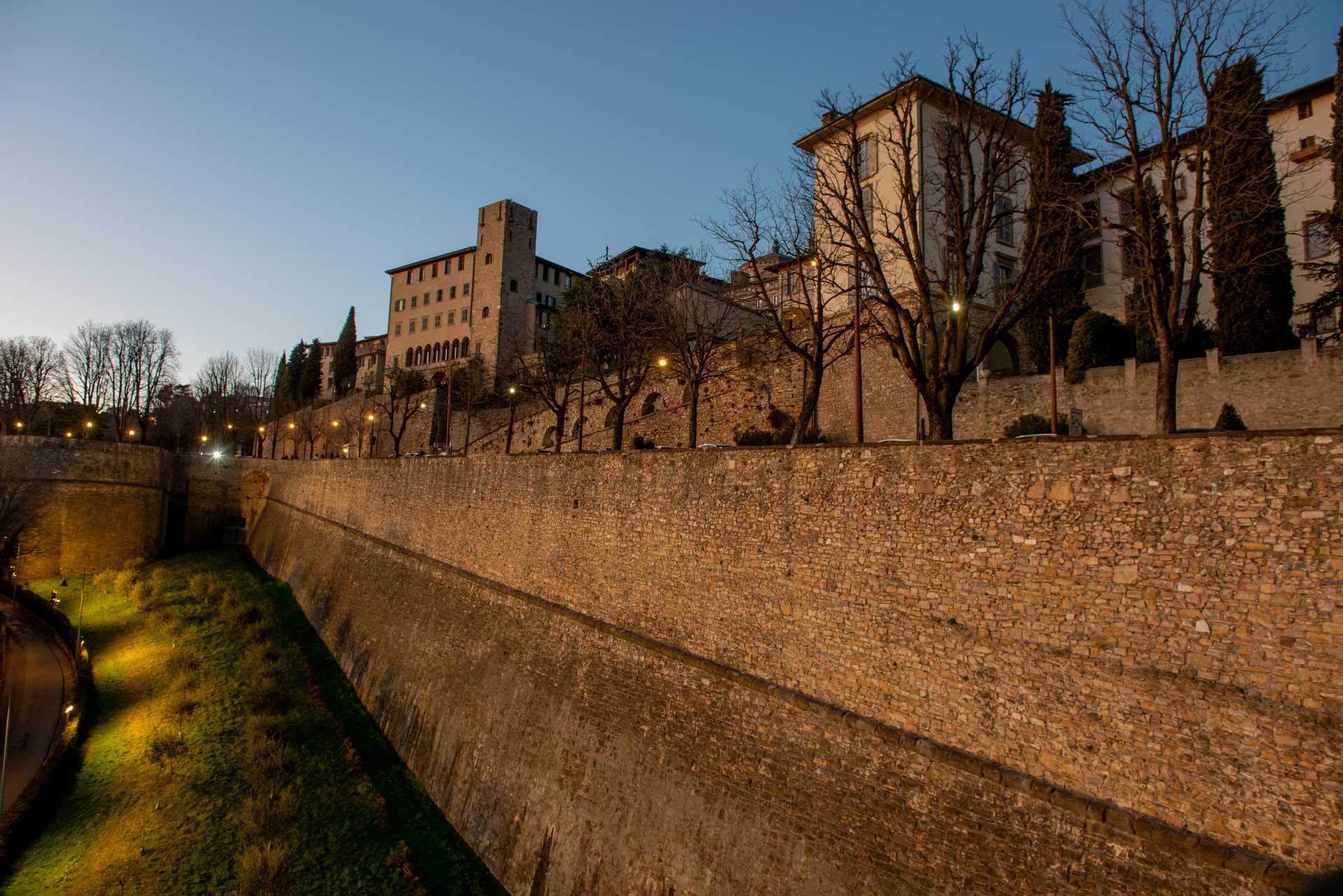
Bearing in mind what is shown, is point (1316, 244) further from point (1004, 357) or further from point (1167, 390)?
point (1167, 390)

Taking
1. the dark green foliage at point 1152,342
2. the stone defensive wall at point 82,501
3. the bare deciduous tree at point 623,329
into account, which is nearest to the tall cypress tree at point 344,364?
the stone defensive wall at point 82,501

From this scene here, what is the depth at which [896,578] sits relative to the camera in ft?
26.6

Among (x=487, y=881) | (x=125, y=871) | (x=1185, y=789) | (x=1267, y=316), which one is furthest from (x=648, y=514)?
(x=1267, y=316)

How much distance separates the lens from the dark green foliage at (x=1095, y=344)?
18.0 metres

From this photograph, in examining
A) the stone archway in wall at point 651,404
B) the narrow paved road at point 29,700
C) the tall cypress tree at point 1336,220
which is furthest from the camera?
the stone archway in wall at point 651,404

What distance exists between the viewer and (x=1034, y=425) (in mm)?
17234

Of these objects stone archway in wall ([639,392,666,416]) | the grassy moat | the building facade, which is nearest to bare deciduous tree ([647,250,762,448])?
stone archway in wall ([639,392,666,416])

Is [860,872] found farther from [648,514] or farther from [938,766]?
[648,514]

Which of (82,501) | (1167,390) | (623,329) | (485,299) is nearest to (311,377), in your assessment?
(485,299)

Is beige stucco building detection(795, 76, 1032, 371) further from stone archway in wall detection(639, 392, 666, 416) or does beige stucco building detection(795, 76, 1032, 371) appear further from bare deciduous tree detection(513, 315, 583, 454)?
bare deciduous tree detection(513, 315, 583, 454)

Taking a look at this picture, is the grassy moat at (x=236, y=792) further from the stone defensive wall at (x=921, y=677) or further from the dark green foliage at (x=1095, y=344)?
the dark green foliage at (x=1095, y=344)

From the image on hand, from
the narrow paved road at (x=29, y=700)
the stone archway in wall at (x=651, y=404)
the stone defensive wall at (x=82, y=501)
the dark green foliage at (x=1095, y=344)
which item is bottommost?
the narrow paved road at (x=29, y=700)

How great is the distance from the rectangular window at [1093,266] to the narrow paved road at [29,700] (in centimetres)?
3478

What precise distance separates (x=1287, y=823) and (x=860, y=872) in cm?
395
